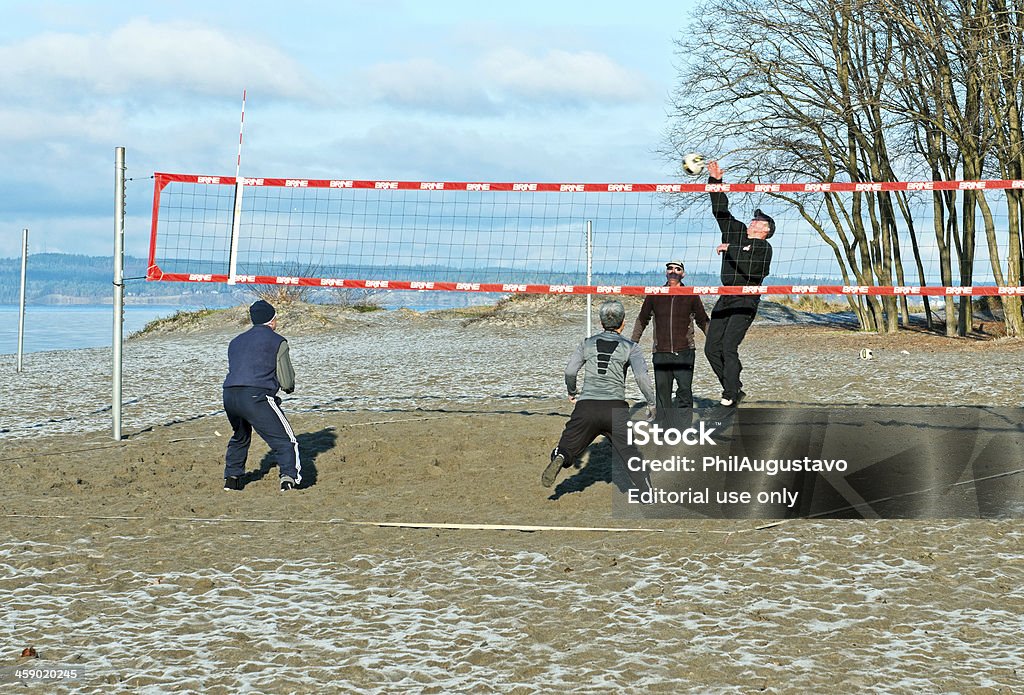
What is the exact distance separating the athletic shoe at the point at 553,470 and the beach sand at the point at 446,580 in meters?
0.25

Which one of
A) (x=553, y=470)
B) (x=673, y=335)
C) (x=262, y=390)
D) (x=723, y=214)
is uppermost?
(x=723, y=214)

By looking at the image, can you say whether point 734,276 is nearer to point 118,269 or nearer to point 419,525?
point 419,525

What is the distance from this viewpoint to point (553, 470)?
7.93 metres

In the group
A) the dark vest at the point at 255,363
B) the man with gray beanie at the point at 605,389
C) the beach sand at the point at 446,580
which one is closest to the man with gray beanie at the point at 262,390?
the dark vest at the point at 255,363

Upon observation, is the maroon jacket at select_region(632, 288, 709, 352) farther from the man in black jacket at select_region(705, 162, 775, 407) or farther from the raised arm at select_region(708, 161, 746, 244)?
the raised arm at select_region(708, 161, 746, 244)

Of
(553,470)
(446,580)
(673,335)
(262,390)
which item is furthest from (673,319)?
(446,580)

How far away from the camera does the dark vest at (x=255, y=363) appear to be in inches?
331

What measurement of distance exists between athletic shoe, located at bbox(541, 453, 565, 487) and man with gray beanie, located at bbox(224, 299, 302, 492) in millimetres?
1979

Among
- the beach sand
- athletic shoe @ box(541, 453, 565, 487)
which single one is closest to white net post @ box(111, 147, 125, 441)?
the beach sand

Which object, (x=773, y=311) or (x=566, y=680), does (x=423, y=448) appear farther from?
(x=773, y=311)

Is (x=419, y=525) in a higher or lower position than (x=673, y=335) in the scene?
lower

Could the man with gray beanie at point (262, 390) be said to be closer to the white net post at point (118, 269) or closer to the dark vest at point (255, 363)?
the dark vest at point (255, 363)

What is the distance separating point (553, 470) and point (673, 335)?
271cm

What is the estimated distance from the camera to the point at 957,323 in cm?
2553
